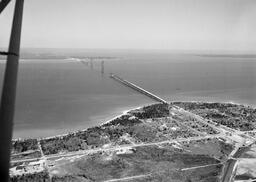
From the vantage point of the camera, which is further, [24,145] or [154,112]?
[154,112]

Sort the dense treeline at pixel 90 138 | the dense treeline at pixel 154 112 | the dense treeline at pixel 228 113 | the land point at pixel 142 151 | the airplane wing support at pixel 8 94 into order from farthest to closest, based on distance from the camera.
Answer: the dense treeline at pixel 154 112, the dense treeline at pixel 228 113, the dense treeline at pixel 90 138, the land point at pixel 142 151, the airplane wing support at pixel 8 94

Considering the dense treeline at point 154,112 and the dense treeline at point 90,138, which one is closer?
the dense treeline at point 90,138

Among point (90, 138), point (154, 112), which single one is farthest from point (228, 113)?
point (90, 138)

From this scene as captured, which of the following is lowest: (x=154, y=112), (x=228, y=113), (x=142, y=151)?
(x=142, y=151)

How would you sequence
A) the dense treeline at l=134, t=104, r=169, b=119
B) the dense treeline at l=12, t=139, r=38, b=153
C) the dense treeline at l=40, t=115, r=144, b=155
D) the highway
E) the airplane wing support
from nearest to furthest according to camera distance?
the airplane wing support → the highway → the dense treeline at l=12, t=139, r=38, b=153 → the dense treeline at l=40, t=115, r=144, b=155 → the dense treeline at l=134, t=104, r=169, b=119

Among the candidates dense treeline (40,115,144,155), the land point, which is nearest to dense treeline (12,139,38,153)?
the land point

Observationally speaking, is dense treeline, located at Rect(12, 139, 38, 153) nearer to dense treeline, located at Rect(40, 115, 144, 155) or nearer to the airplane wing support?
dense treeline, located at Rect(40, 115, 144, 155)

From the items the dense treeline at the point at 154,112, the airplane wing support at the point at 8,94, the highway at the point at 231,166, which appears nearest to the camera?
the airplane wing support at the point at 8,94

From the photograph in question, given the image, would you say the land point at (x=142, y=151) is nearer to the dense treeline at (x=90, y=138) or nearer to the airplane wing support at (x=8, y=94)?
the dense treeline at (x=90, y=138)

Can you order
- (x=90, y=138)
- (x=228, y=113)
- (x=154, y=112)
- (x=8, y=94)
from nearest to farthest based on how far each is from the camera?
(x=8, y=94), (x=90, y=138), (x=154, y=112), (x=228, y=113)

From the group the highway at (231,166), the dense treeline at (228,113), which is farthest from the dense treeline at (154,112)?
the highway at (231,166)

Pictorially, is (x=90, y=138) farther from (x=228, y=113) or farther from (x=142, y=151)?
(x=228, y=113)
